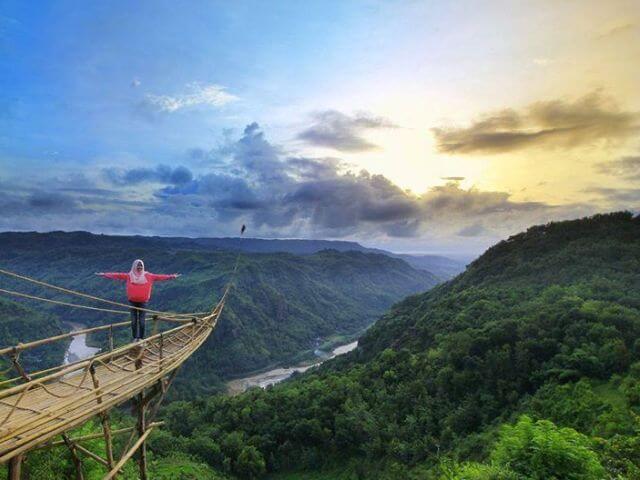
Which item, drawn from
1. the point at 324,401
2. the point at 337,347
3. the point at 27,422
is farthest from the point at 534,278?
the point at 337,347

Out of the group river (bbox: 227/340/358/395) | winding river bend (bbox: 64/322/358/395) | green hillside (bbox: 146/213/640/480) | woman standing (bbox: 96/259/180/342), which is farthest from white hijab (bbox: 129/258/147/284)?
river (bbox: 227/340/358/395)

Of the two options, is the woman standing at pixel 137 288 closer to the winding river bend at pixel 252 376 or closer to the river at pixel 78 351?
the winding river bend at pixel 252 376

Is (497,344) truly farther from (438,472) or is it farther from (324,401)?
(324,401)

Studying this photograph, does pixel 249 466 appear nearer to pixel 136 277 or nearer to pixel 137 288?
pixel 137 288

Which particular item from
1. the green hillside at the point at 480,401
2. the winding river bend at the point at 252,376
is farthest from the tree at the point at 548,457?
the winding river bend at the point at 252,376

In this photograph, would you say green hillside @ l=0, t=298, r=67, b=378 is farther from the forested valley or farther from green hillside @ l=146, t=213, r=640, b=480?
green hillside @ l=146, t=213, r=640, b=480

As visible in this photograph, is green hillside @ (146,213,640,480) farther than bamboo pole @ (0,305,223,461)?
Yes
